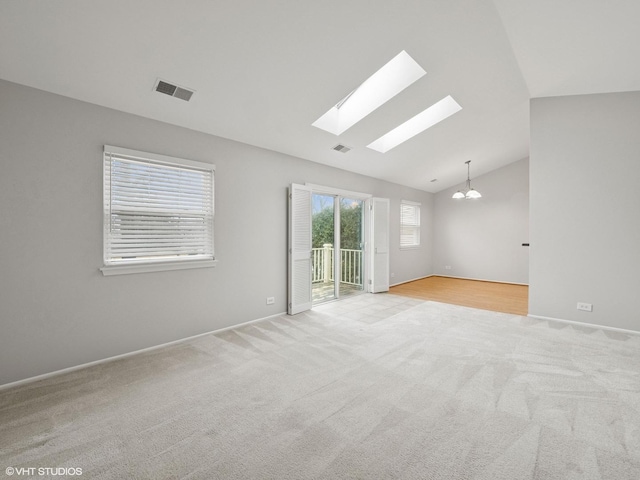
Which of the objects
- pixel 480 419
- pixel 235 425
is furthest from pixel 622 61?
pixel 235 425

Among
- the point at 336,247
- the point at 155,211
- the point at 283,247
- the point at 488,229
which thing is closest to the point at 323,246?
the point at 336,247

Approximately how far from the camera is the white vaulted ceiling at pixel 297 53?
208cm

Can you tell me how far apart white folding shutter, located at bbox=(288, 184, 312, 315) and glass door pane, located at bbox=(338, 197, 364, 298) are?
3.81 feet

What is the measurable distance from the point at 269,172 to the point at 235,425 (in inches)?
127

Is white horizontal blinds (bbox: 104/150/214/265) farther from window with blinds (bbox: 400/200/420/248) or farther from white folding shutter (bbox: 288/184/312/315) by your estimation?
window with blinds (bbox: 400/200/420/248)

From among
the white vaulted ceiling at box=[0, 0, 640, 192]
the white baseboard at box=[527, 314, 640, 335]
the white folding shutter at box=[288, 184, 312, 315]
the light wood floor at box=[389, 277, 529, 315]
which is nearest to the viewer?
the white vaulted ceiling at box=[0, 0, 640, 192]

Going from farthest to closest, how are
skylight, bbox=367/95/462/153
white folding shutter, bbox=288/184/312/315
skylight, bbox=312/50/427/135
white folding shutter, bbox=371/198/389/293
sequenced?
white folding shutter, bbox=371/198/389/293 → white folding shutter, bbox=288/184/312/315 → skylight, bbox=367/95/462/153 → skylight, bbox=312/50/427/135

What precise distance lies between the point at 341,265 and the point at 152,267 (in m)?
3.63

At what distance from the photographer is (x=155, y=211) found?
3.11 meters

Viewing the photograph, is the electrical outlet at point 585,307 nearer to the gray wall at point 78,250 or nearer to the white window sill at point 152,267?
the gray wall at point 78,250

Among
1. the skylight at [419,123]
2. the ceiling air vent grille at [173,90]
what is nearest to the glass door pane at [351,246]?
the skylight at [419,123]

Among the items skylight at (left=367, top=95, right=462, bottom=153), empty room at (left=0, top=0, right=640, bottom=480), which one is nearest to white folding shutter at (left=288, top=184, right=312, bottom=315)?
empty room at (left=0, top=0, right=640, bottom=480)

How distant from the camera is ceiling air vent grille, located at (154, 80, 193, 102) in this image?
2.66m

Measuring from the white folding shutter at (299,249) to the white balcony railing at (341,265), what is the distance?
0.84 meters
